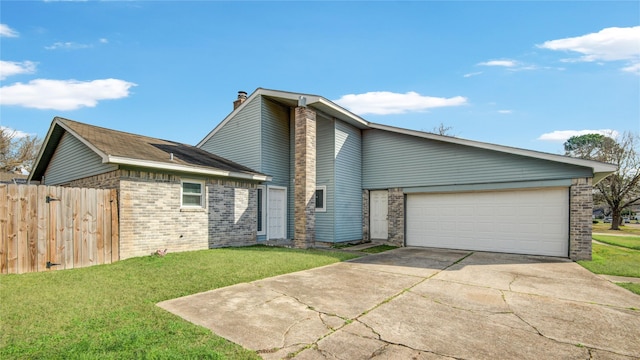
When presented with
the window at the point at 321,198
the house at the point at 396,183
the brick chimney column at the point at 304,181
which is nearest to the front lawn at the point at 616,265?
the house at the point at 396,183

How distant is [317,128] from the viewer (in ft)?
45.2

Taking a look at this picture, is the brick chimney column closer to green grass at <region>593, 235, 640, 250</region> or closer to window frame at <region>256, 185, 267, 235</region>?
window frame at <region>256, 185, 267, 235</region>

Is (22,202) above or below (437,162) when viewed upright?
below

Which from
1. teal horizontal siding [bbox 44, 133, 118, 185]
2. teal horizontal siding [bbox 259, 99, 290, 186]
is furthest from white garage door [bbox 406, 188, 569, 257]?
teal horizontal siding [bbox 44, 133, 118, 185]

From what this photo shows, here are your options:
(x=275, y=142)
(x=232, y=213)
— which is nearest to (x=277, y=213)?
(x=232, y=213)

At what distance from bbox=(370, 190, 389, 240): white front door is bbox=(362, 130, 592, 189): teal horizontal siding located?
1.71ft

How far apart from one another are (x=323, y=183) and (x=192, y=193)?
17.8 ft

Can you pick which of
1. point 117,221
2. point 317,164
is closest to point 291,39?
point 317,164

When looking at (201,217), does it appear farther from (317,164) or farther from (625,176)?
(625,176)

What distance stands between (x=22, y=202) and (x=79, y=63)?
7.10 meters

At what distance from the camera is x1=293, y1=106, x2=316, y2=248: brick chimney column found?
1157 cm

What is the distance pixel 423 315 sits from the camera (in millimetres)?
4555

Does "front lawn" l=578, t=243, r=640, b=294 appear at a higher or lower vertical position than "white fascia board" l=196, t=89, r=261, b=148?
lower

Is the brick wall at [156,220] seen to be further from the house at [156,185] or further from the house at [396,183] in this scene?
the house at [396,183]
